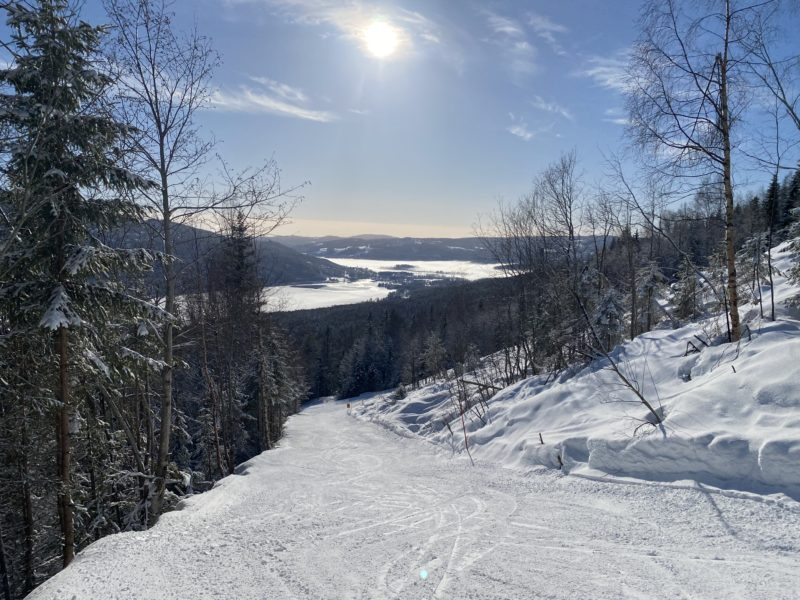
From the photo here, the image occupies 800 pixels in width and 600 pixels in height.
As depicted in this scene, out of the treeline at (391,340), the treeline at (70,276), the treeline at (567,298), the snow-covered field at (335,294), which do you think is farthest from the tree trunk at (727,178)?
the snow-covered field at (335,294)

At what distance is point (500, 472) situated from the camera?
352 inches

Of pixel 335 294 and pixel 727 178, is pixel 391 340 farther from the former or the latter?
pixel 335 294

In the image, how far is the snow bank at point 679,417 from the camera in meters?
5.88

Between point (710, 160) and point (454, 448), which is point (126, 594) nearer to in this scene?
point (454, 448)

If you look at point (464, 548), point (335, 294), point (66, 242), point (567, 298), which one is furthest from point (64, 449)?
point (335, 294)

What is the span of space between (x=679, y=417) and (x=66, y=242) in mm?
10497

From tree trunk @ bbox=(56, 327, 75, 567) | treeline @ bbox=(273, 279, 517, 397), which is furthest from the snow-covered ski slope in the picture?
treeline @ bbox=(273, 279, 517, 397)

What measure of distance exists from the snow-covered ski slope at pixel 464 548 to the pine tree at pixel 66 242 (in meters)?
3.25

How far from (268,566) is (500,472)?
18.1 feet

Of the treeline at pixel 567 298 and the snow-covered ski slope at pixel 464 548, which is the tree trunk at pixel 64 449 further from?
the treeline at pixel 567 298

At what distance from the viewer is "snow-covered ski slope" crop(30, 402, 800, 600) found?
404 centimetres

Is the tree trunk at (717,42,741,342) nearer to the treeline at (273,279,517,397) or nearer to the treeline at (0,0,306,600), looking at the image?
the treeline at (0,0,306,600)

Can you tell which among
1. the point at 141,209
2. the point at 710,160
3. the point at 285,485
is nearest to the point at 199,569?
the point at 285,485

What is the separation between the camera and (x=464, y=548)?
4977 millimetres
